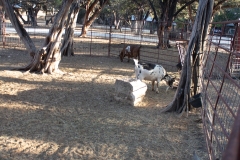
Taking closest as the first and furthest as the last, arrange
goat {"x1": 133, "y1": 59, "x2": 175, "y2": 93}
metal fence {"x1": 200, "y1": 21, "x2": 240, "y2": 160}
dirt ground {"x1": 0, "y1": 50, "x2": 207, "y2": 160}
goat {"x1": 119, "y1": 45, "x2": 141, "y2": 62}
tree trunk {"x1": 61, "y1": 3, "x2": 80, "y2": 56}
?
metal fence {"x1": 200, "y1": 21, "x2": 240, "y2": 160}, dirt ground {"x1": 0, "y1": 50, "x2": 207, "y2": 160}, goat {"x1": 133, "y1": 59, "x2": 175, "y2": 93}, tree trunk {"x1": 61, "y1": 3, "x2": 80, "y2": 56}, goat {"x1": 119, "y1": 45, "x2": 141, "y2": 62}

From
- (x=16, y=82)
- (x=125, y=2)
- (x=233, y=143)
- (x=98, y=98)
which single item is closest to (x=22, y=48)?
Answer: (x=16, y=82)

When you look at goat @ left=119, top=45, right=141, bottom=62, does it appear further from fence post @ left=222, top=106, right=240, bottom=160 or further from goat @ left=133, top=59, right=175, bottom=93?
fence post @ left=222, top=106, right=240, bottom=160

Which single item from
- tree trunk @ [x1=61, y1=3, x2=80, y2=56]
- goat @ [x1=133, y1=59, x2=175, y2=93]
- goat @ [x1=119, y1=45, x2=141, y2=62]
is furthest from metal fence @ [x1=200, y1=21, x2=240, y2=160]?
tree trunk @ [x1=61, y1=3, x2=80, y2=56]

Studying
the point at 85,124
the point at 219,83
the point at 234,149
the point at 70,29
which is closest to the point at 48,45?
the point at 70,29

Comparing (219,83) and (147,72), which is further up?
(147,72)

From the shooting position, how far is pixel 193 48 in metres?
6.08

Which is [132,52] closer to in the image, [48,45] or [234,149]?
[48,45]

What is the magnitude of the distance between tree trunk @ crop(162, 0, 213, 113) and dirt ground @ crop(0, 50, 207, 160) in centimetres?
29

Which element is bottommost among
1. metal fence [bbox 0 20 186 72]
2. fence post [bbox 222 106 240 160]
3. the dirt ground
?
the dirt ground

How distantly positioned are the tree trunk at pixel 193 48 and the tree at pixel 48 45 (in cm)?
440

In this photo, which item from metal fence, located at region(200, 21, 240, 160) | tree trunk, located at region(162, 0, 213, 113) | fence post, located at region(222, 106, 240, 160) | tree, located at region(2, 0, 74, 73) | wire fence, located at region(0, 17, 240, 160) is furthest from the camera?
tree, located at region(2, 0, 74, 73)

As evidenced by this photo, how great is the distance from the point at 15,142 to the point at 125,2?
31.0 m

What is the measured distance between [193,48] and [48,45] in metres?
4.92

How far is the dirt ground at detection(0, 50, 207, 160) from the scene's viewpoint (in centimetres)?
419
